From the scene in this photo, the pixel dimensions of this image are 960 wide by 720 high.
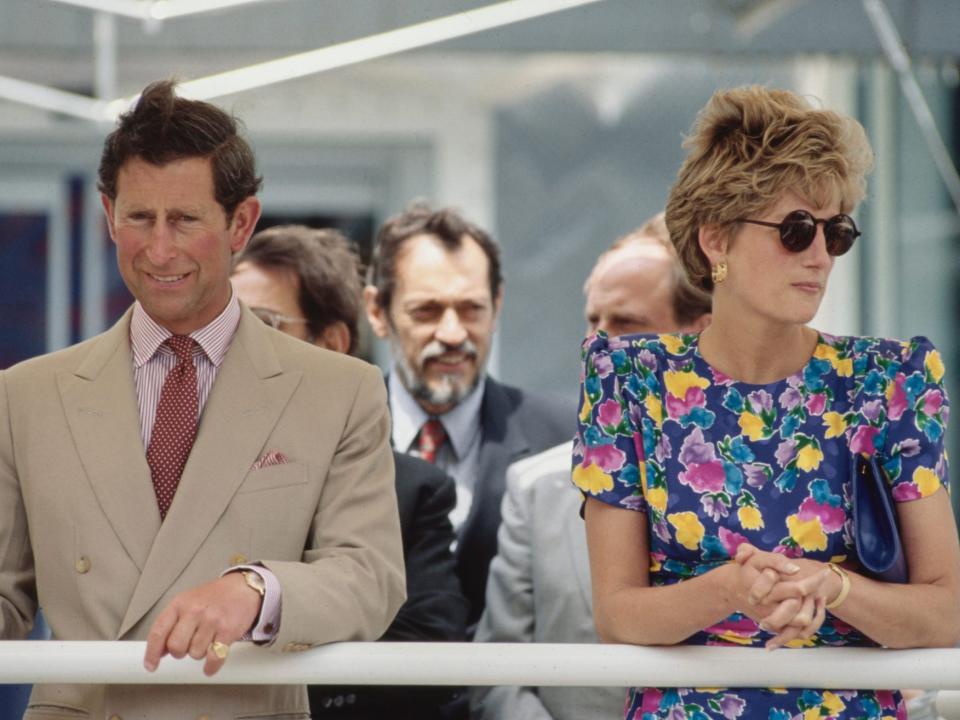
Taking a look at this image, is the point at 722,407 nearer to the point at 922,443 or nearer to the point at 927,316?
the point at 922,443

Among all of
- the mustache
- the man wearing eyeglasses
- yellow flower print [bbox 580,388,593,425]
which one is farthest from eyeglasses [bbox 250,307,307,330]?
yellow flower print [bbox 580,388,593,425]

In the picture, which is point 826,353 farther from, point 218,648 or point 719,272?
point 218,648

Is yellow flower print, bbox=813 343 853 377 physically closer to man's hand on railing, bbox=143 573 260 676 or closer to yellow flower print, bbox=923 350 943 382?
yellow flower print, bbox=923 350 943 382

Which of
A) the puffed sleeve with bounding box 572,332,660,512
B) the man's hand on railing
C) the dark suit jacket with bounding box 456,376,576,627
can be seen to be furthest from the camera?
the dark suit jacket with bounding box 456,376,576,627

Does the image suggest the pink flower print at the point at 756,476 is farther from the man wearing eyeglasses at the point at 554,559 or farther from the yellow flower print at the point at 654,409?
the man wearing eyeglasses at the point at 554,559

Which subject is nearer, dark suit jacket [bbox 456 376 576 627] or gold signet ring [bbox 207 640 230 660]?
gold signet ring [bbox 207 640 230 660]

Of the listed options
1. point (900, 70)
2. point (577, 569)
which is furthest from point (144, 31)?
point (577, 569)

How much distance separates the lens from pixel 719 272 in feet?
7.55

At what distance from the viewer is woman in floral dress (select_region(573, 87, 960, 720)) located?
7.11 ft

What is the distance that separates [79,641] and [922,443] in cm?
110

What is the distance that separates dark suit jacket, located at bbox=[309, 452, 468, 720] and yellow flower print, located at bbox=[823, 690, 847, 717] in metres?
0.89

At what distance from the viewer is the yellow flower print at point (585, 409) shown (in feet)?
7.45

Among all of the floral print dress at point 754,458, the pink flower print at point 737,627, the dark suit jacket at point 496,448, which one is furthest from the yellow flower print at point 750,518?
the dark suit jacket at point 496,448

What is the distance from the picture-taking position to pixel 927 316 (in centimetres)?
630
